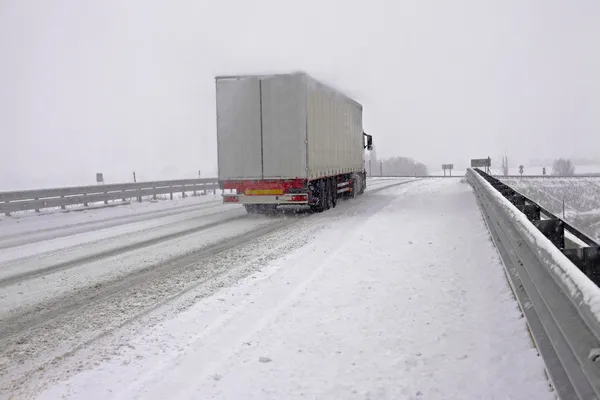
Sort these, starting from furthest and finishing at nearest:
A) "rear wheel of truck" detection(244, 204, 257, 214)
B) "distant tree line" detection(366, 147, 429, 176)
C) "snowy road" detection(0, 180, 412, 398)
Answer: "distant tree line" detection(366, 147, 429, 176)
"rear wheel of truck" detection(244, 204, 257, 214)
"snowy road" detection(0, 180, 412, 398)

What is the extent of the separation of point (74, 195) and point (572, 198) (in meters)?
25.5

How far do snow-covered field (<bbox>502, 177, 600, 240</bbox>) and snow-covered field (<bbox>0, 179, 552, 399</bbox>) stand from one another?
14.1 meters

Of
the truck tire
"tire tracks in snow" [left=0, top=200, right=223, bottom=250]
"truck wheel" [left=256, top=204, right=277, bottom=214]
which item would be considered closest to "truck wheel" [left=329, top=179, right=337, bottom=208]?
the truck tire

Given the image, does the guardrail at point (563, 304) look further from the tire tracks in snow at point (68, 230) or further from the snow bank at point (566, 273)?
the tire tracks in snow at point (68, 230)

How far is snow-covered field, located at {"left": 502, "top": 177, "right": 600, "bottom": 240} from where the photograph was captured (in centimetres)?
2026

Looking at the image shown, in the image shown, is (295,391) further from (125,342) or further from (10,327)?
(10,327)

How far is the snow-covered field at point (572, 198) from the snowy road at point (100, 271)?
1212 cm

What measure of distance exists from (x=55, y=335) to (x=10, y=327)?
0.69 meters

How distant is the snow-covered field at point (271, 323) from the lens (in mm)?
3387

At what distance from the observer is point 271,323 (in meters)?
4.57

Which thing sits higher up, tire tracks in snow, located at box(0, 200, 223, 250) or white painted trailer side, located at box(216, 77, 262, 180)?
white painted trailer side, located at box(216, 77, 262, 180)

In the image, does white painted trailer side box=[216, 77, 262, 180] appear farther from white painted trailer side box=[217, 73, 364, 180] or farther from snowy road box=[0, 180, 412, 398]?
snowy road box=[0, 180, 412, 398]

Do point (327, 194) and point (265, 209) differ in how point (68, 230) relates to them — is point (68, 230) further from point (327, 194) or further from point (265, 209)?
point (327, 194)

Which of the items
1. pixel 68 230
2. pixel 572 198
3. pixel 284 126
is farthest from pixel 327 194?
pixel 572 198
